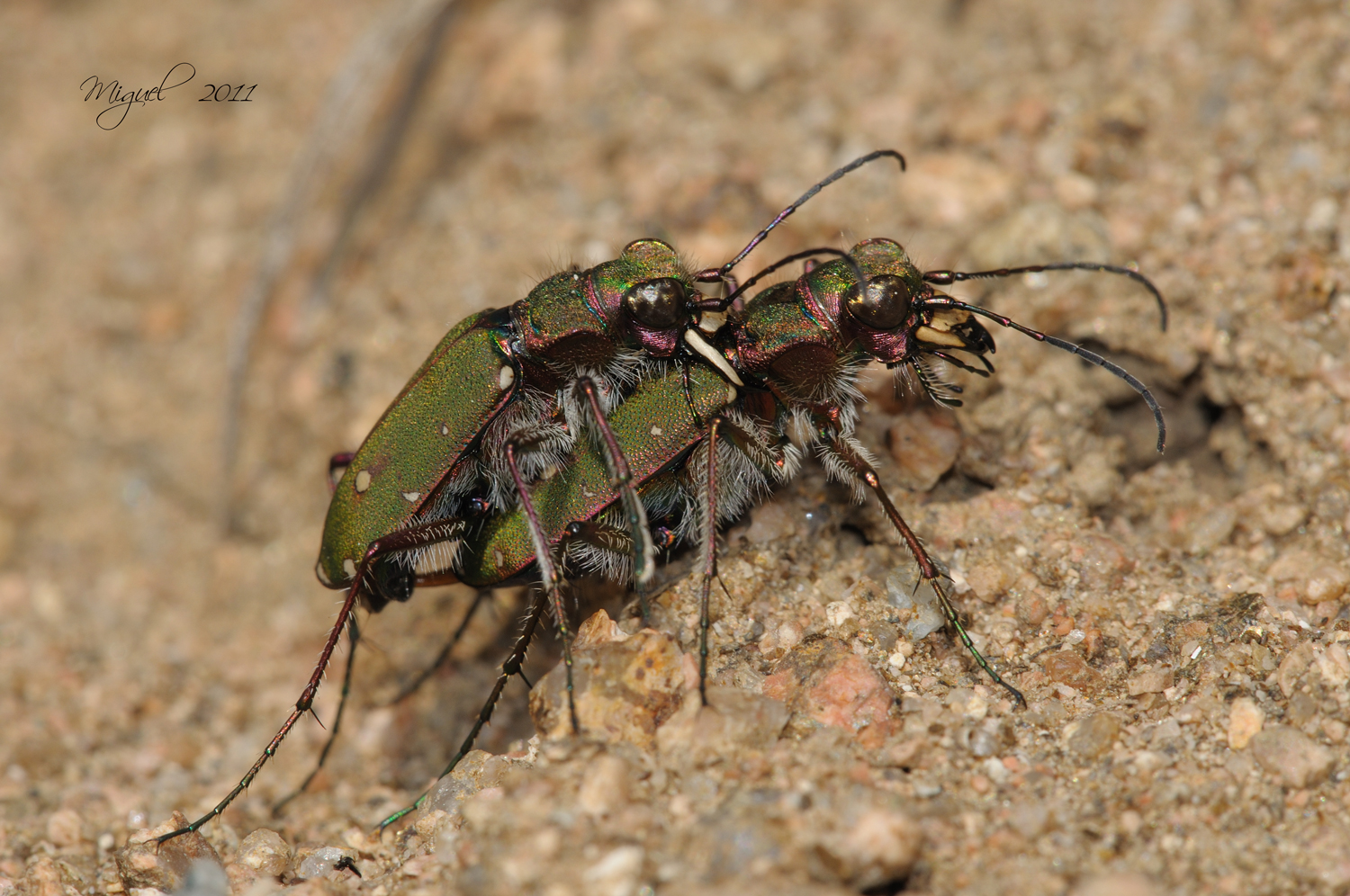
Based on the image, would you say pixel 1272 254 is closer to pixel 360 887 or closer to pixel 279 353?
pixel 360 887

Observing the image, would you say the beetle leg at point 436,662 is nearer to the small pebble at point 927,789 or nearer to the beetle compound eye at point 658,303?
the beetle compound eye at point 658,303

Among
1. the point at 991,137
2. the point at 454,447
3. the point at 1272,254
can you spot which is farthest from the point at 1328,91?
the point at 454,447

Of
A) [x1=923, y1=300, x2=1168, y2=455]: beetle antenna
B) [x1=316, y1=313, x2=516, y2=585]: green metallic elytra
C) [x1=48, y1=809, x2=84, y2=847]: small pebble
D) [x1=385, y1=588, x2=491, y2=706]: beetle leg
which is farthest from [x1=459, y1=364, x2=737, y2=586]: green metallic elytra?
[x1=48, y1=809, x2=84, y2=847]: small pebble

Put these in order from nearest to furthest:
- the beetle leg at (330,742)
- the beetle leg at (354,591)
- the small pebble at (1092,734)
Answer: the small pebble at (1092,734) < the beetle leg at (354,591) < the beetle leg at (330,742)

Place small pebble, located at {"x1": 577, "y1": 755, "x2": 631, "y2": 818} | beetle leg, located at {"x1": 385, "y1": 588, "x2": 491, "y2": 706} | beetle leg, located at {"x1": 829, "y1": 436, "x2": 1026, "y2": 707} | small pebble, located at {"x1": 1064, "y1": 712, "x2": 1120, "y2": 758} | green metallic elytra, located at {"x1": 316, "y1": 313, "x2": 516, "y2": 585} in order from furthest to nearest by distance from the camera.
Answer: beetle leg, located at {"x1": 385, "y1": 588, "x2": 491, "y2": 706}, green metallic elytra, located at {"x1": 316, "y1": 313, "x2": 516, "y2": 585}, beetle leg, located at {"x1": 829, "y1": 436, "x2": 1026, "y2": 707}, small pebble, located at {"x1": 1064, "y1": 712, "x2": 1120, "y2": 758}, small pebble, located at {"x1": 577, "y1": 755, "x2": 631, "y2": 818}

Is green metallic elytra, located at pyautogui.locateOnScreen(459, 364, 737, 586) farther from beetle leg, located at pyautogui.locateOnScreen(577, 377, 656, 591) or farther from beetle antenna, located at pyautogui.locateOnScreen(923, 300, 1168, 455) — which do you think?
Answer: beetle antenna, located at pyautogui.locateOnScreen(923, 300, 1168, 455)

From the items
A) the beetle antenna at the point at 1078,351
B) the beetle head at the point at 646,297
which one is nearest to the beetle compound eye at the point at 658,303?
the beetle head at the point at 646,297

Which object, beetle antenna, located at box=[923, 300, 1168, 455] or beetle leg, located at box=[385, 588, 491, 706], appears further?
beetle leg, located at box=[385, 588, 491, 706]
